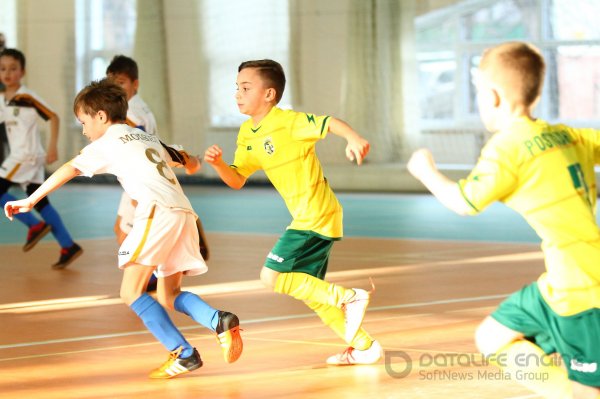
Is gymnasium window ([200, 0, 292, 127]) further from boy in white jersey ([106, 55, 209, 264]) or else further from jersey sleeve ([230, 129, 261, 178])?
jersey sleeve ([230, 129, 261, 178])

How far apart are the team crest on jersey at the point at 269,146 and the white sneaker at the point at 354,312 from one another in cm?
68

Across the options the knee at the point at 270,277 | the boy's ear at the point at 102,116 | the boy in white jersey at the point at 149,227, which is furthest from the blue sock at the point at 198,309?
the boy's ear at the point at 102,116

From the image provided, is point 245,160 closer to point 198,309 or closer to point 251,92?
point 251,92

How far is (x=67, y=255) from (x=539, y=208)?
5245 millimetres

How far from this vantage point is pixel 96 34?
1777 cm

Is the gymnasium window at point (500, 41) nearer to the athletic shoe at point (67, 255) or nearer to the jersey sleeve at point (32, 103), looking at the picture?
the jersey sleeve at point (32, 103)

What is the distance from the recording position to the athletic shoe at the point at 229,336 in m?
4.19

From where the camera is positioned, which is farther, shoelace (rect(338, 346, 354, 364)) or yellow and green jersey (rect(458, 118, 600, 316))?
shoelace (rect(338, 346, 354, 364))

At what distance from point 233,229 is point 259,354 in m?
5.65

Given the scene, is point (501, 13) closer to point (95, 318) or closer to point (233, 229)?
point (233, 229)

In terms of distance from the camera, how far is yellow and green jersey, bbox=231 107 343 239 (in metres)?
4.59

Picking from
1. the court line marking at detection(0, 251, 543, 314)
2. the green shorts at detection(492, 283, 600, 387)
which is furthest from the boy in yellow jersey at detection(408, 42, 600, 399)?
the court line marking at detection(0, 251, 543, 314)

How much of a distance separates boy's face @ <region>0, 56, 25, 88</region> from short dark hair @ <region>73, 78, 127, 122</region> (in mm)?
3577

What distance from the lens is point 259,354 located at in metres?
4.66
